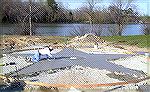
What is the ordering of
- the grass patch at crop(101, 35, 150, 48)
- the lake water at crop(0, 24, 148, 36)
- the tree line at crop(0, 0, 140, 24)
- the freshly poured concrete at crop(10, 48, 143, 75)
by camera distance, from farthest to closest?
the grass patch at crop(101, 35, 150, 48)
the freshly poured concrete at crop(10, 48, 143, 75)
the lake water at crop(0, 24, 148, 36)
the tree line at crop(0, 0, 140, 24)

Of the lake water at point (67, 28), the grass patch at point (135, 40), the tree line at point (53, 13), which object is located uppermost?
the tree line at point (53, 13)

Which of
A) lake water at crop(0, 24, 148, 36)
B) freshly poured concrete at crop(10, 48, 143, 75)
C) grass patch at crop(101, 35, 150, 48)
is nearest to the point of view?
lake water at crop(0, 24, 148, 36)

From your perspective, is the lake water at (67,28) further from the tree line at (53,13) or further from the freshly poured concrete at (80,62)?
the freshly poured concrete at (80,62)

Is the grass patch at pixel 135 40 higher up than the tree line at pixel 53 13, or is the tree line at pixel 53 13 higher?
the tree line at pixel 53 13

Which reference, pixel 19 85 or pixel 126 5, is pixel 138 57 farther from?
pixel 19 85

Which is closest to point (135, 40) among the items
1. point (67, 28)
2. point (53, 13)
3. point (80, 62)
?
point (80, 62)

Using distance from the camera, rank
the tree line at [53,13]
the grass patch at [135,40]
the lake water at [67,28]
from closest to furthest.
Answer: the tree line at [53,13] < the lake water at [67,28] < the grass patch at [135,40]

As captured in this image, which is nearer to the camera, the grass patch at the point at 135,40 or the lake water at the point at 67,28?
the lake water at the point at 67,28

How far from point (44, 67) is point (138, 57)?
9.19 feet

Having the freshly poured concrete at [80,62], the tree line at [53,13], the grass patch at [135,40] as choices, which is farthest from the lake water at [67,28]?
the grass patch at [135,40]

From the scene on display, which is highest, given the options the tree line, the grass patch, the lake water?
the tree line

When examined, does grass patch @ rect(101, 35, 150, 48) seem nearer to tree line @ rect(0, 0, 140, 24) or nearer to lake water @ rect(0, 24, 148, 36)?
lake water @ rect(0, 24, 148, 36)

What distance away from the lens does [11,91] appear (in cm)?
554

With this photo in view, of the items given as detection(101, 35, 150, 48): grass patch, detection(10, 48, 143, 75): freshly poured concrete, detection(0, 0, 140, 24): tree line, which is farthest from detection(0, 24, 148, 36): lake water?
detection(101, 35, 150, 48): grass patch
